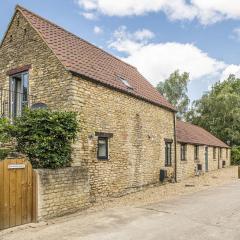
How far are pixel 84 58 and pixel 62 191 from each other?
22.5ft

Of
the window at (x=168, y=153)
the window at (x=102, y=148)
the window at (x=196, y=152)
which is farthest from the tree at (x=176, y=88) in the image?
the window at (x=102, y=148)

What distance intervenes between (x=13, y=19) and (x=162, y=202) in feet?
33.9

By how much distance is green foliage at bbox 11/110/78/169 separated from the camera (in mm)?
10500

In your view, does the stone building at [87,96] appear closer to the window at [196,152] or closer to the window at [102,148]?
the window at [102,148]

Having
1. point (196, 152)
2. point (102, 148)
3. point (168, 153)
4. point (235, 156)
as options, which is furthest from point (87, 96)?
point (235, 156)

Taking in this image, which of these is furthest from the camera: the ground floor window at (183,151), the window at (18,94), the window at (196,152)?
the window at (196,152)

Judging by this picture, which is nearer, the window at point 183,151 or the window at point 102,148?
the window at point 102,148

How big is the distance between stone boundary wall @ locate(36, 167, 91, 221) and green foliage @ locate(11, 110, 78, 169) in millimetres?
414

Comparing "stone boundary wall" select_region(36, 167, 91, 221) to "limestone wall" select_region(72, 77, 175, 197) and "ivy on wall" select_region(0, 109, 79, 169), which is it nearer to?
"ivy on wall" select_region(0, 109, 79, 169)

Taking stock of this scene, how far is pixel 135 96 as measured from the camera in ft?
54.9

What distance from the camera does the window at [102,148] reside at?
13945 millimetres

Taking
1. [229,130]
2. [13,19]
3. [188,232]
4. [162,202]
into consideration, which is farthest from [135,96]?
[229,130]

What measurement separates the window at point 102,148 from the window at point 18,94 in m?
3.54

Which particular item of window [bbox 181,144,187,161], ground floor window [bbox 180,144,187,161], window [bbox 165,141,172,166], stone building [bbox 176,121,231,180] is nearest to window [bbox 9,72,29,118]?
window [bbox 165,141,172,166]
